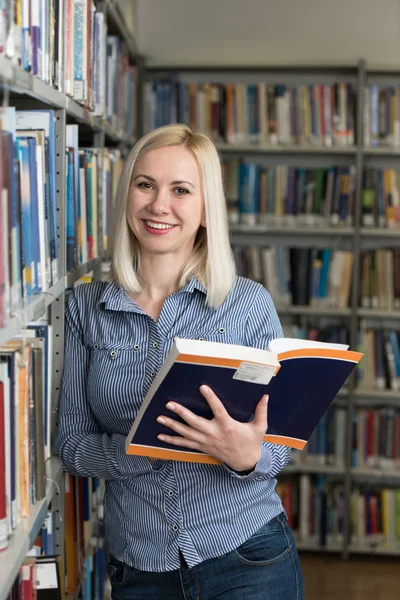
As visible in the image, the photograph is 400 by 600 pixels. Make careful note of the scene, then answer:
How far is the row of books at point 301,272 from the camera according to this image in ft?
12.6

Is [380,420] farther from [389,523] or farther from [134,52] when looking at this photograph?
[134,52]

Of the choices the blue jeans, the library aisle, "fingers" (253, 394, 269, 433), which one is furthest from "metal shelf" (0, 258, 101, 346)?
the library aisle

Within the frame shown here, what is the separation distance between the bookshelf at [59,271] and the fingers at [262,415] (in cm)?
42

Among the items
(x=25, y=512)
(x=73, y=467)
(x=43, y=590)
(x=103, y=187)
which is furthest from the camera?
(x=103, y=187)

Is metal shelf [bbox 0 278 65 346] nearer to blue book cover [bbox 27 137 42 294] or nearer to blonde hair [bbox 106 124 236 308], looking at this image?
blue book cover [bbox 27 137 42 294]

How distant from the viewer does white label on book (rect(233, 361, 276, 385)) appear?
121cm

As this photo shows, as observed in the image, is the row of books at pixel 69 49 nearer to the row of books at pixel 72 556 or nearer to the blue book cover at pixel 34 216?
the blue book cover at pixel 34 216

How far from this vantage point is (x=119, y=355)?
1.55m

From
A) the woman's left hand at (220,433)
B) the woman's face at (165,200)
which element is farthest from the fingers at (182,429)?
the woman's face at (165,200)

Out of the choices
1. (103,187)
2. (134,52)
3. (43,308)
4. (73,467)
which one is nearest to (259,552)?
(73,467)

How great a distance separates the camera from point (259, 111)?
380 centimetres

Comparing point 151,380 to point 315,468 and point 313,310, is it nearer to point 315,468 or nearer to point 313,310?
point 313,310

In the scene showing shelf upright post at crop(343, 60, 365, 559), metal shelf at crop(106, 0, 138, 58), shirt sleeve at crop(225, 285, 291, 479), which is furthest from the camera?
shelf upright post at crop(343, 60, 365, 559)

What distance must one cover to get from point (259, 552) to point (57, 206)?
0.84 metres
